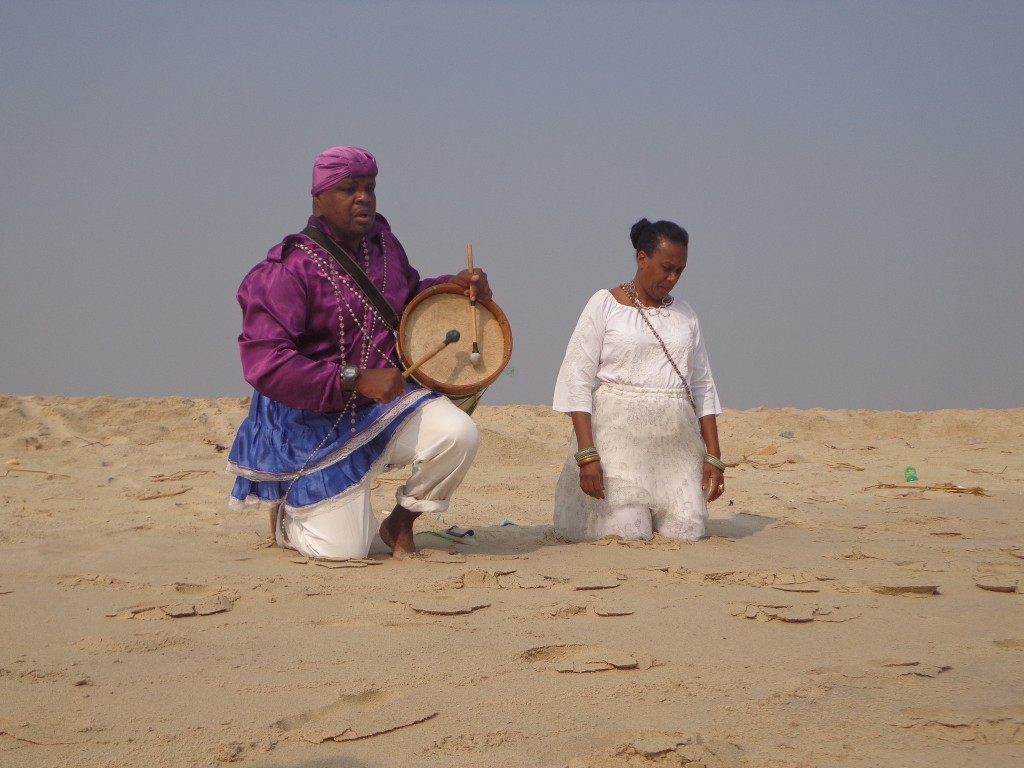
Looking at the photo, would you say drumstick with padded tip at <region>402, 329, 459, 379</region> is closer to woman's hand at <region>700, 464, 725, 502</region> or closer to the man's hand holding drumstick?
the man's hand holding drumstick

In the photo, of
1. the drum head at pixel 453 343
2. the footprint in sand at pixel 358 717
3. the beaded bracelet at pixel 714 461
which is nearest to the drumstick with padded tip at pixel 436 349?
the drum head at pixel 453 343

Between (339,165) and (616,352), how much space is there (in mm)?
1580

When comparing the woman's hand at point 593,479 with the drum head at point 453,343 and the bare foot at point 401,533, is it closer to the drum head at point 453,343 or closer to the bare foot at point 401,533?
the drum head at point 453,343

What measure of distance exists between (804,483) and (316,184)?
459cm

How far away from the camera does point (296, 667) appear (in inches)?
103

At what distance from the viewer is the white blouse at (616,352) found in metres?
4.77

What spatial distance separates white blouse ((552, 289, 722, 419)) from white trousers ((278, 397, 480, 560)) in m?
0.68

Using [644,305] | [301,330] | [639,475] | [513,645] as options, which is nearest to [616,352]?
[644,305]

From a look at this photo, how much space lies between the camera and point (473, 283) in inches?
178

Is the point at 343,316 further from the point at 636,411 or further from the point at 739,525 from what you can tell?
the point at 739,525

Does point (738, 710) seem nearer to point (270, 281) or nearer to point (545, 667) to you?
point (545, 667)

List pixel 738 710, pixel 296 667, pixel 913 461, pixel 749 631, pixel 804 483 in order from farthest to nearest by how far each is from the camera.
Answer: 1. pixel 913 461
2. pixel 804 483
3. pixel 749 631
4. pixel 296 667
5. pixel 738 710

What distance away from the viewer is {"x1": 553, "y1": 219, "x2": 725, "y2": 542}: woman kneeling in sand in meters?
4.74

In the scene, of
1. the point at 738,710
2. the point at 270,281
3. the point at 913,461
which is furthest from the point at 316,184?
the point at 913,461
